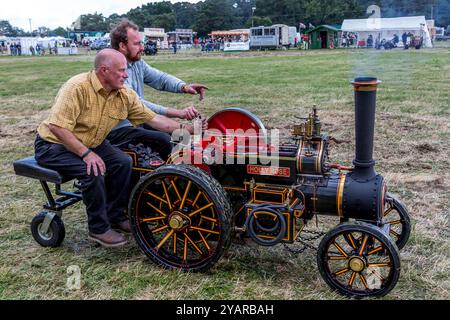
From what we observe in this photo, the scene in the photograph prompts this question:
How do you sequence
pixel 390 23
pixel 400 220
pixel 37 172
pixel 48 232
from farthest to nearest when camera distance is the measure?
pixel 48 232 → pixel 37 172 → pixel 400 220 → pixel 390 23

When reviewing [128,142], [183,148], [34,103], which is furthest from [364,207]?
[34,103]

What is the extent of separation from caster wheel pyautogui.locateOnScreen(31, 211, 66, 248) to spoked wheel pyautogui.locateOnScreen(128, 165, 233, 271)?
2.64 feet

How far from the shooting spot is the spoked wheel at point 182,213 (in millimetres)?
3010

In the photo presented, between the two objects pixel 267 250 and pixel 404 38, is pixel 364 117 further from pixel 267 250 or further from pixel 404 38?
pixel 267 250

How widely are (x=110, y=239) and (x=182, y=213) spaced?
0.72 metres

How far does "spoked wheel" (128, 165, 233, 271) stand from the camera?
301 centimetres

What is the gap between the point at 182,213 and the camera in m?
3.19

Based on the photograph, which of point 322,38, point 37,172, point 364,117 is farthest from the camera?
point 322,38

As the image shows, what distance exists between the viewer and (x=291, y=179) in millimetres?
3109

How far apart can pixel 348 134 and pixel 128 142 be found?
164 inches

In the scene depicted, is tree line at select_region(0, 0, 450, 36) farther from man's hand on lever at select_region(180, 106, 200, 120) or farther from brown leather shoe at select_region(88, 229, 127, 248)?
brown leather shoe at select_region(88, 229, 127, 248)

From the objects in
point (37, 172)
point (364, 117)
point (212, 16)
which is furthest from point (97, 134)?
point (212, 16)

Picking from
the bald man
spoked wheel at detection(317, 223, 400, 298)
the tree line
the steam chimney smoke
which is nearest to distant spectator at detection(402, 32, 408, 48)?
the steam chimney smoke

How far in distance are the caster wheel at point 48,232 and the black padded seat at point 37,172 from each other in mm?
352
